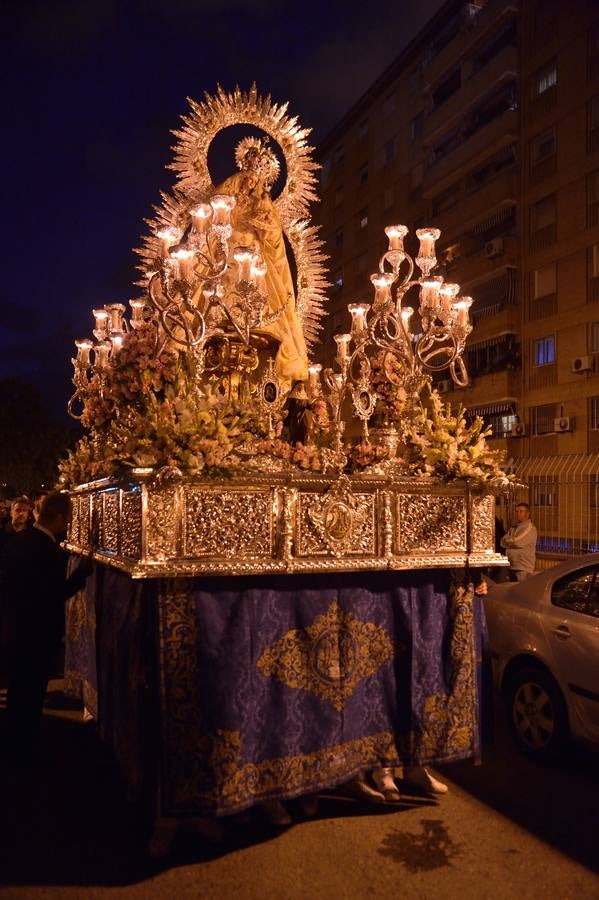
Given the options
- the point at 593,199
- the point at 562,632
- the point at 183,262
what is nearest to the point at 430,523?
the point at 562,632

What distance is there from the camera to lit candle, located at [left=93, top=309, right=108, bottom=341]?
718cm

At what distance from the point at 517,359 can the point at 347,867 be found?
80.2 ft

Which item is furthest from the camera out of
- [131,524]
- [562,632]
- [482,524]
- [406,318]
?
[406,318]

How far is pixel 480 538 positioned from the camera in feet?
17.0

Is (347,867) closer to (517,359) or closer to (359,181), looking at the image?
(517,359)

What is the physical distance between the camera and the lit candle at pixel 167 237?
546 cm

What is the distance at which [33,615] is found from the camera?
19.3ft

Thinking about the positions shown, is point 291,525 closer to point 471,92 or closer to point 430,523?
point 430,523

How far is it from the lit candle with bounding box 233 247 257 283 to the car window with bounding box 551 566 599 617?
11.2 feet

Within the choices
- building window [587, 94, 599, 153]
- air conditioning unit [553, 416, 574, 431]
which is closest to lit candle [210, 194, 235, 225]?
air conditioning unit [553, 416, 574, 431]

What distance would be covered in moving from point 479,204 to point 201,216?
24.7 meters

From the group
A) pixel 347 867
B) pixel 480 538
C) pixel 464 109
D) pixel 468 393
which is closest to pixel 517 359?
pixel 468 393

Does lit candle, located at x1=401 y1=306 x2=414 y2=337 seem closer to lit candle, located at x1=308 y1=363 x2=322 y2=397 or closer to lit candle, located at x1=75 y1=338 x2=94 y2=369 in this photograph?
lit candle, located at x1=308 y1=363 x2=322 y2=397

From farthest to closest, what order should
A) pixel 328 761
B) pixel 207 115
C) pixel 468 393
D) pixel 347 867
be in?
pixel 468 393 < pixel 207 115 < pixel 328 761 < pixel 347 867
